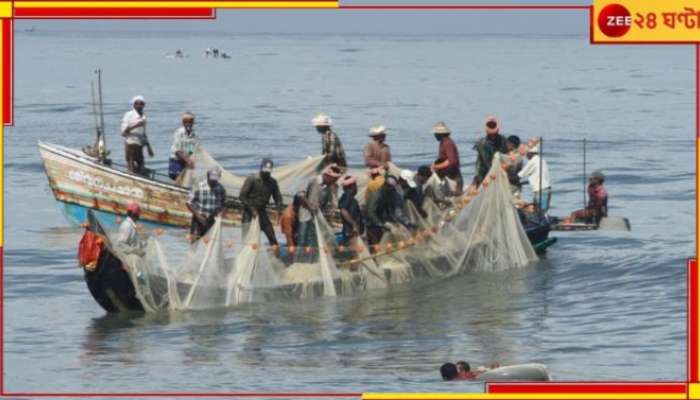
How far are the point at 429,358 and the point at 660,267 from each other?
9.24 m

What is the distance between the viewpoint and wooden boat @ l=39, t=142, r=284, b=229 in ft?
92.6

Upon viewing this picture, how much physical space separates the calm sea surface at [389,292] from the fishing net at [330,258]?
249 mm

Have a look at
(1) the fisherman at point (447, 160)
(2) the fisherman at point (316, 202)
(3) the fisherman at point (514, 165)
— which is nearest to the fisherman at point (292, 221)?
(2) the fisherman at point (316, 202)

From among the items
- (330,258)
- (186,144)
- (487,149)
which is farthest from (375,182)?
(186,144)

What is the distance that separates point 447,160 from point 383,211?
2095mm

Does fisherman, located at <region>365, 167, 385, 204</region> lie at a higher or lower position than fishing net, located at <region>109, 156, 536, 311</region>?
higher

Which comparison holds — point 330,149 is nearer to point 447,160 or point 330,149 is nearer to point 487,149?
point 447,160

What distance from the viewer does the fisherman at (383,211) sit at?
2316 cm

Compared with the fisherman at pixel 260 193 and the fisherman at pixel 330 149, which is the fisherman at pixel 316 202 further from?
the fisherman at pixel 260 193

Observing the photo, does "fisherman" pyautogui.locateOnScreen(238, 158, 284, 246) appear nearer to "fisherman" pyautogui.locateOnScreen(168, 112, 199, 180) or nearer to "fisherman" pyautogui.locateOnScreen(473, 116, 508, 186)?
"fisherman" pyautogui.locateOnScreen(473, 116, 508, 186)

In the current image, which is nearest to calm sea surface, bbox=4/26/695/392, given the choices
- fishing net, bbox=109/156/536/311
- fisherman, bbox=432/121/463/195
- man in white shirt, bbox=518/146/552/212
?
fishing net, bbox=109/156/536/311

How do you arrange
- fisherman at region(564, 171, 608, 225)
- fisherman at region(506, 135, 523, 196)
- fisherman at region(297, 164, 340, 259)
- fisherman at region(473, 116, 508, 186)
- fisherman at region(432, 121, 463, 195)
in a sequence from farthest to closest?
fisherman at region(564, 171, 608, 225), fisherman at region(506, 135, 523, 196), fisherman at region(473, 116, 508, 186), fisherman at region(432, 121, 463, 195), fisherman at region(297, 164, 340, 259)

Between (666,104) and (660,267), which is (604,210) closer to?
(660,267)

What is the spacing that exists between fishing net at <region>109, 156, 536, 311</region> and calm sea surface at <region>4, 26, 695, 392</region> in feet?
0.82
